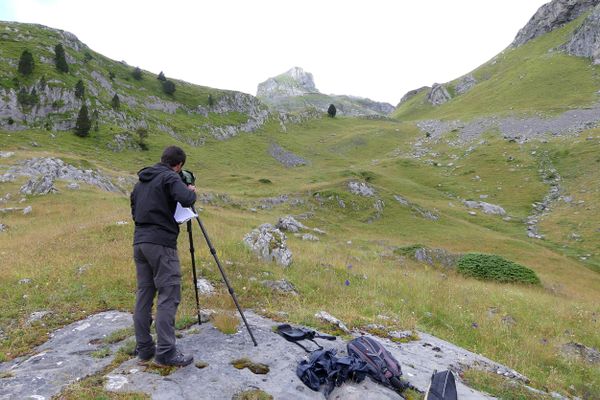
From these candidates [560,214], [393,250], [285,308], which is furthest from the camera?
[560,214]

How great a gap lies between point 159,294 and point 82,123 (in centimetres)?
6864

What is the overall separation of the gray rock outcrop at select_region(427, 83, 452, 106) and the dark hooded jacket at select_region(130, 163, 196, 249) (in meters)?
155

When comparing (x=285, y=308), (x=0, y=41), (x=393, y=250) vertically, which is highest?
(x=0, y=41)

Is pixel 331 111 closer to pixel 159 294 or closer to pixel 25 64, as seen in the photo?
pixel 25 64

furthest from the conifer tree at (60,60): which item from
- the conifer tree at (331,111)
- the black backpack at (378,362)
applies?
the black backpack at (378,362)

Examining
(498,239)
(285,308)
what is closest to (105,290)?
(285,308)

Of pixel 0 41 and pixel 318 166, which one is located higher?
pixel 0 41

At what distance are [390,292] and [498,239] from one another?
98.4 feet

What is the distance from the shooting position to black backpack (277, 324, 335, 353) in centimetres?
768

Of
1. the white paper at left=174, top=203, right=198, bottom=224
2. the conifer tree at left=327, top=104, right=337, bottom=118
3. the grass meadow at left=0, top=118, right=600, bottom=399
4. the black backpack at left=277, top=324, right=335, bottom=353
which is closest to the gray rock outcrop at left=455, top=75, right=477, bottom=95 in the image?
the conifer tree at left=327, top=104, right=337, bottom=118

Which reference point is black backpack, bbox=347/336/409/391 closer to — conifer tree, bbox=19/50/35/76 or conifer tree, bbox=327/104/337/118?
conifer tree, bbox=19/50/35/76

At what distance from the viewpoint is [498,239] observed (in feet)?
127

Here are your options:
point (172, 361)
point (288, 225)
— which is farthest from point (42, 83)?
point (172, 361)

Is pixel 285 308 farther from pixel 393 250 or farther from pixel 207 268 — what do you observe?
pixel 393 250
